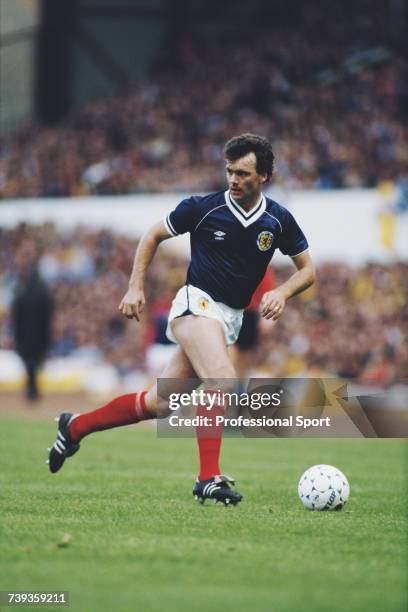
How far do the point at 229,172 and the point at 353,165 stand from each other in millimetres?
15388

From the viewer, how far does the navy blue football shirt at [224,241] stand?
7.34 meters

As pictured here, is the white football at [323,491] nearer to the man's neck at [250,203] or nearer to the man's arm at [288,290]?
the man's arm at [288,290]

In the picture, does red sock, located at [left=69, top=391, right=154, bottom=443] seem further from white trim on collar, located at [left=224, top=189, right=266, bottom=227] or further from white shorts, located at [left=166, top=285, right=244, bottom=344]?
white trim on collar, located at [left=224, top=189, right=266, bottom=227]

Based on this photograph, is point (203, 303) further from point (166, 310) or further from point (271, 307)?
point (166, 310)

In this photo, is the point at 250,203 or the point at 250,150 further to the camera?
the point at 250,203

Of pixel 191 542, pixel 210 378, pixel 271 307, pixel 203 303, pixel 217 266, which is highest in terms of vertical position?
pixel 217 266

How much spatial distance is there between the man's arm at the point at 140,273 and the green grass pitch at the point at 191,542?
3.74 ft

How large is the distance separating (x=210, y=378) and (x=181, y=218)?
1.01 metres

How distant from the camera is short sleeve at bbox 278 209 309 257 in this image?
758cm

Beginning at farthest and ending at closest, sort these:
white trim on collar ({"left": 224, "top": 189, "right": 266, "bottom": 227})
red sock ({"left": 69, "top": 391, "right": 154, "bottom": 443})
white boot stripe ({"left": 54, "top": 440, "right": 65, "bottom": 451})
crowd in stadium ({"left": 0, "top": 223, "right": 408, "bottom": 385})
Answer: crowd in stadium ({"left": 0, "top": 223, "right": 408, "bottom": 385}) < white boot stripe ({"left": 54, "top": 440, "right": 65, "bottom": 451}) < red sock ({"left": 69, "top": 391, "right": 154, "bottom": 443}) < white trim on collar ({"left": 224, "top": 189, "right": 266, "bottom": 227})

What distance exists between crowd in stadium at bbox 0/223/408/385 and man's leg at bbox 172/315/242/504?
7.53 meters

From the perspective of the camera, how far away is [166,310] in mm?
16141

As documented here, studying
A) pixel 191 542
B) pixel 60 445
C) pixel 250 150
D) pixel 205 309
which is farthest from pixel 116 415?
pixel 191 542

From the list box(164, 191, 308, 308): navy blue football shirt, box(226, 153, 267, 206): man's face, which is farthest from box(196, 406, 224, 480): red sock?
box(226, 153, 267, 206): man's face
